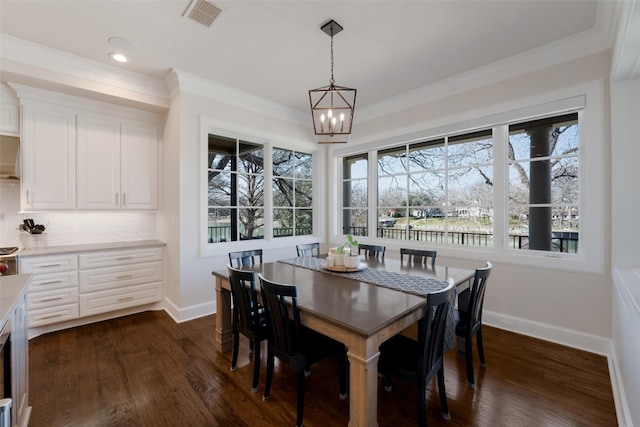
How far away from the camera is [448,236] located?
377 cm

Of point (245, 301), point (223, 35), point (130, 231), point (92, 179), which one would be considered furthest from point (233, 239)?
point (223, 35)

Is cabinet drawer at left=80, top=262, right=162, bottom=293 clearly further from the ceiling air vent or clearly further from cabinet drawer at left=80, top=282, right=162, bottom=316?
the ceiling air vent

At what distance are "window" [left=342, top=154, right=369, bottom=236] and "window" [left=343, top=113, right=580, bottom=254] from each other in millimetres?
274

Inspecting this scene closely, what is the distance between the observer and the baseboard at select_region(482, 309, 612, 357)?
104 inches

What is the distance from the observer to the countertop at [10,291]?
51.4 inches

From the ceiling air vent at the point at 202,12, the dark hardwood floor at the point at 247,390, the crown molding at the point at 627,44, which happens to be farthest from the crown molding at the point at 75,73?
the crown molding at the point at 627,44

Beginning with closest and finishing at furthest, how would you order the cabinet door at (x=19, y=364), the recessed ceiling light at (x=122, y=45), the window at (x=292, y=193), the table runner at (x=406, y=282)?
the cabinet door at (x=19, y=364) < the table runner at (x=406, y=282) < the recessed ceiling light at (x=122, y=45) < the window at (x=292, y=193)

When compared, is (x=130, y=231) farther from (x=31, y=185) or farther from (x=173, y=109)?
(x=173, y=109)

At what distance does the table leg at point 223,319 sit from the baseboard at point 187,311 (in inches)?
37.8

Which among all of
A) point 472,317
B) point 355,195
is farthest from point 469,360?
point 355,195

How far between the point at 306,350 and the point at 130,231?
11.2ft

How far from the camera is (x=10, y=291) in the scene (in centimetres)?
156

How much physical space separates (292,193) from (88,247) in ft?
9.28

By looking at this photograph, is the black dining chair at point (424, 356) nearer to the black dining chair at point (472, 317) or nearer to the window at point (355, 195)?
the black dining chair at point (472, 317)
